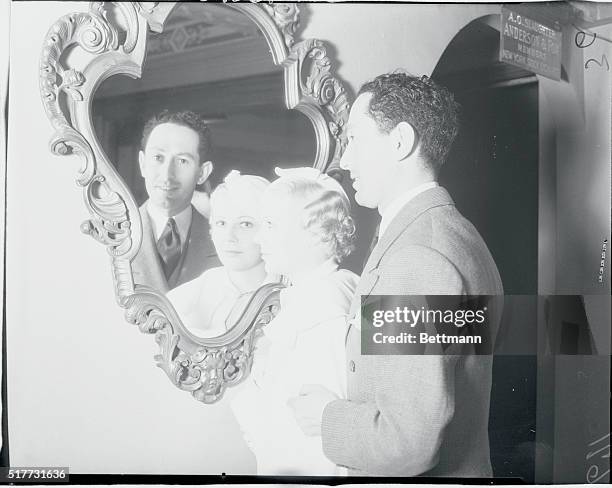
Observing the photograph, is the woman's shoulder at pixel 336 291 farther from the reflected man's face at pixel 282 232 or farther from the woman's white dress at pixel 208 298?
the woman's white dress at pixel 208 298

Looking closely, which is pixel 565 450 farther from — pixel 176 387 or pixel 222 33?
pixel 222 33

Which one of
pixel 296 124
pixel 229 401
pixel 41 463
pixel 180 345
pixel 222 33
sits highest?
pixel 222 33

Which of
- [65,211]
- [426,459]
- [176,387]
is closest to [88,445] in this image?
[176,387]

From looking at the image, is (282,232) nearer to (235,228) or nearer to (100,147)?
(235,228)

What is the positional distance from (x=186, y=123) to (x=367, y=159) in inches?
20.8

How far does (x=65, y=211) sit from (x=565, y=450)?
1.62m

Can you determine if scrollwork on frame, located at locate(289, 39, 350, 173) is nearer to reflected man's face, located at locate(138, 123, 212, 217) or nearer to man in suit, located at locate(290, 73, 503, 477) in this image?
man in suit, located at locate(290, 73, 503, 477)

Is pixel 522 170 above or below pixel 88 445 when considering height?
above

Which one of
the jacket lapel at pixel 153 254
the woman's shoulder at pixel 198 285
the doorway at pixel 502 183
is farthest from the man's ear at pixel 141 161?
the doorway at pixel 502 183

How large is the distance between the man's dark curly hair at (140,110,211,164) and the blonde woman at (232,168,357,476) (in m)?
0.22

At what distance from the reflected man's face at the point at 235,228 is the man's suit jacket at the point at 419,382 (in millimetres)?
338

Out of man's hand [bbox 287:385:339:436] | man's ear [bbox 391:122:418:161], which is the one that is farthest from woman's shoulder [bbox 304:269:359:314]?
man's ear [bbox 391:122:418:161]

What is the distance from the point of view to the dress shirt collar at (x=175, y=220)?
75.0 inches

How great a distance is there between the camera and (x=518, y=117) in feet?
6.36
